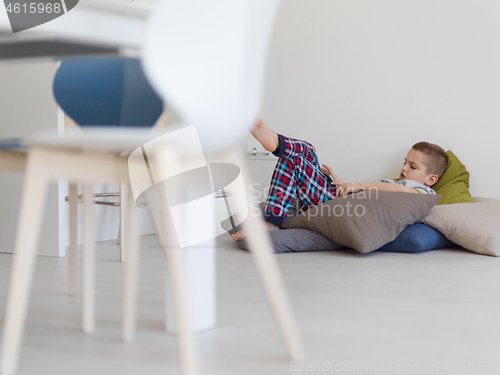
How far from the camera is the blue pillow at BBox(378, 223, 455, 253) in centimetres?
237

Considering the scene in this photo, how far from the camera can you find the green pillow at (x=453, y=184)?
9.12ft

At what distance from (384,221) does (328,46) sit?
153 centimetres

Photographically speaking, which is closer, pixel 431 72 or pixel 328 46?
pixel 431 72

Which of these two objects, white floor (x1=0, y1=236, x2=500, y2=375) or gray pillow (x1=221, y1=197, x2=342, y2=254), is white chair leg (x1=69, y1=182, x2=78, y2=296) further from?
gray pillow (x1=221, y1=197, x2=342, y2=254)

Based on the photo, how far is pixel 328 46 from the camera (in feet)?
11.2

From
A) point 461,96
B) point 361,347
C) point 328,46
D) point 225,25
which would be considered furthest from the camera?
point 328,46

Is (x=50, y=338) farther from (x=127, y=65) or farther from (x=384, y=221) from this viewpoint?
(x=384, y=221)

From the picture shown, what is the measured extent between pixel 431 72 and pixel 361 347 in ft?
8.10

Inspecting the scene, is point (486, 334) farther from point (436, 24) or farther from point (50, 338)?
point (436, 24)

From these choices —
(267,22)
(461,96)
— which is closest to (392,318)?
(267,22)

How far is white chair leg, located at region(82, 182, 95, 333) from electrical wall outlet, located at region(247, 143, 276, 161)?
230 cm

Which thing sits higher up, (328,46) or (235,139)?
(328,46)

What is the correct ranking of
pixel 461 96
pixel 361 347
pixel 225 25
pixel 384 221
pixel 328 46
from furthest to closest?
pixel 328 46
pixel 461 96
pixel 384 221
pixel 361 347
pixel 225 25

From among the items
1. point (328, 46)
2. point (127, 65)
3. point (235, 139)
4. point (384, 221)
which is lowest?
point (384, 221)
